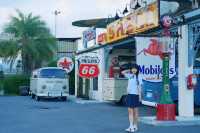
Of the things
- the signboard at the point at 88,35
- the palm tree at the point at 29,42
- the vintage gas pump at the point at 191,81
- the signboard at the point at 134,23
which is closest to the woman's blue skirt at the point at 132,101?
the vintage gas pump at the point at 191,81

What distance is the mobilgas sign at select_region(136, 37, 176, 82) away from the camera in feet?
61.5

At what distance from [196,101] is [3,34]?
123 feet

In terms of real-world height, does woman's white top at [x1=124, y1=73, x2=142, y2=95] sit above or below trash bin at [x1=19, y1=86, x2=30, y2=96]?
above

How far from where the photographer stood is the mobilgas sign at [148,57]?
1875 centimetres

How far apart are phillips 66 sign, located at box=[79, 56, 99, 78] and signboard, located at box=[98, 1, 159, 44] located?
1.40m

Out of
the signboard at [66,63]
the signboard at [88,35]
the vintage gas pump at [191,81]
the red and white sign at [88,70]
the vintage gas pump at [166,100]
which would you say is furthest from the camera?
the signboard at [66,63]

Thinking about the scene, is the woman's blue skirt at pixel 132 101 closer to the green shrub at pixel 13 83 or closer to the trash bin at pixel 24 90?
the trash bin at pixel 24 90

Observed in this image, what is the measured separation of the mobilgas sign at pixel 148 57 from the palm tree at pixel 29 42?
33720mm

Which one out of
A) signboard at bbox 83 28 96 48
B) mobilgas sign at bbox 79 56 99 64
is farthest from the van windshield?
mobilgas sign at bbox 79 56 99 64

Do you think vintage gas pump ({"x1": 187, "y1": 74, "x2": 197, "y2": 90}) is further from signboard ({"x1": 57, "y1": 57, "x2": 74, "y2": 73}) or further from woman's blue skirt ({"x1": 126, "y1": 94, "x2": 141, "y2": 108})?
signboard ({"x1": 57, "y1": 57, "x2": 74, "y2": 73})

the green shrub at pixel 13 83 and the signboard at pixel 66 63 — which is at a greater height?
the signboard at pixel 66 63

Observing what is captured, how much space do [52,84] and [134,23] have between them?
10.5 metres

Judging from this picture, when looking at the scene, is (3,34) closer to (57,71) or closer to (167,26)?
(57,71)

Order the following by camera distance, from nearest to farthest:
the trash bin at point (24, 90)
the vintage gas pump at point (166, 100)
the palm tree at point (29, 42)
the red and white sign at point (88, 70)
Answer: the vintage gas pump at point (166, 100) < the red and white sign at point (88, 70) < the trash bin at point (24, 90) < the palm tree at point (29, 42)
